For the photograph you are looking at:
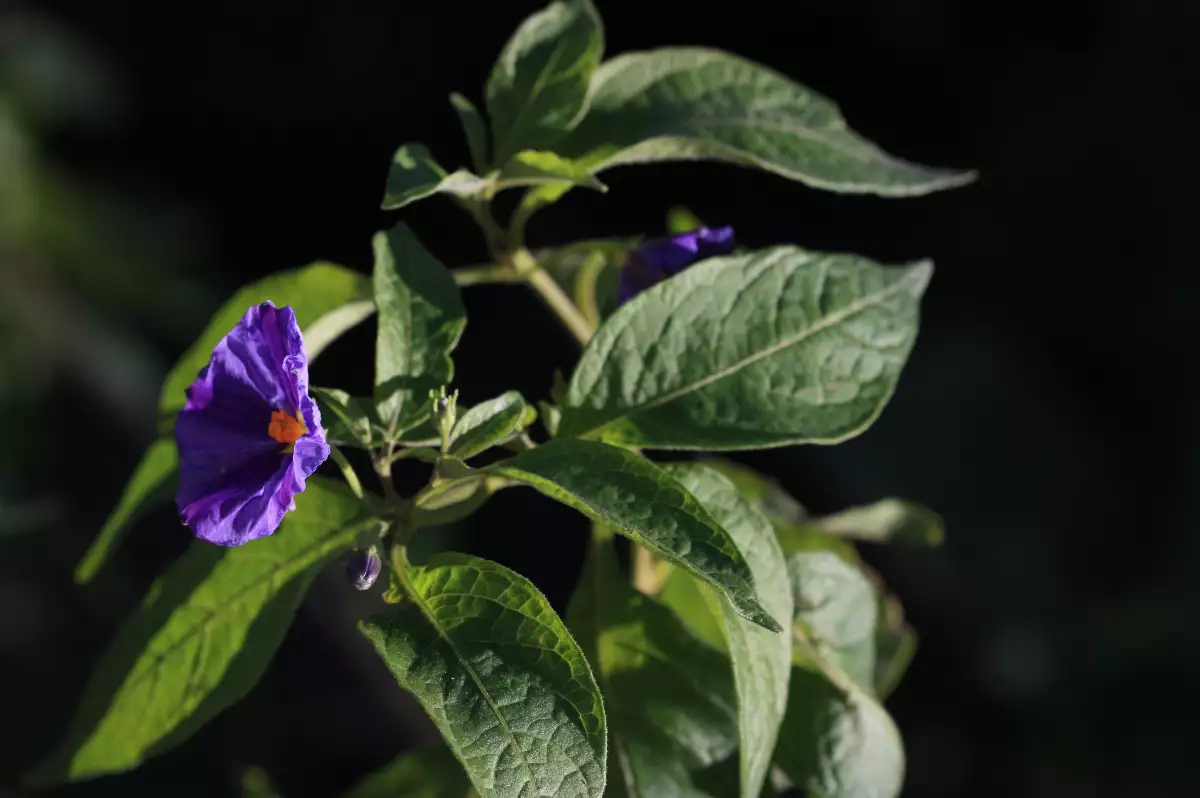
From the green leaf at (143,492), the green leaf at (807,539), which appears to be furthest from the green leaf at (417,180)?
the green leaf at (807,539)

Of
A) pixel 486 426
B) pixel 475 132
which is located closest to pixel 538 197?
pixel 475 132

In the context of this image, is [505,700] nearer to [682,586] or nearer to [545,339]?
[682,586]

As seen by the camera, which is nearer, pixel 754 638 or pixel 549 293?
pixel 754 638

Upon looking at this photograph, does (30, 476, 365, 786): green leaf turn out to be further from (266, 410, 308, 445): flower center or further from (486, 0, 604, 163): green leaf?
(486, 0, 604, 163): green leaf

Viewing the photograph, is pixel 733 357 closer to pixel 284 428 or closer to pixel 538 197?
pixel 538 197

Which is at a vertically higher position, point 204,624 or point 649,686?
point 204,624

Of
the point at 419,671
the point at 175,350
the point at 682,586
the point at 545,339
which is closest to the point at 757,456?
the point at 545,339
